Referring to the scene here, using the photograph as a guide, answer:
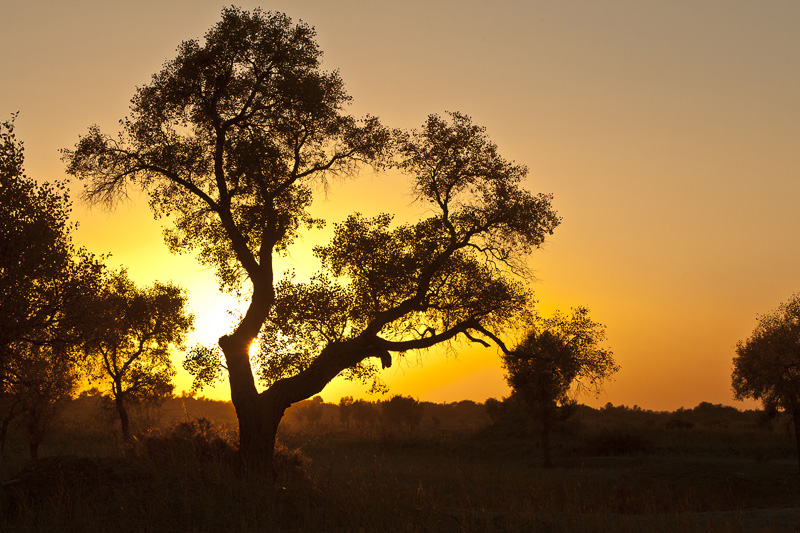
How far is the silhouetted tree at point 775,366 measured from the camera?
38594mm

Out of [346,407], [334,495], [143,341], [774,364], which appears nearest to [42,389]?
[143,341]

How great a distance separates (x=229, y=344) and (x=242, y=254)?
11.6 ft

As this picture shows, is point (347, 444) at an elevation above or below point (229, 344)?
below

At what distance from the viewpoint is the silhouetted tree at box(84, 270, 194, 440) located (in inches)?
1657

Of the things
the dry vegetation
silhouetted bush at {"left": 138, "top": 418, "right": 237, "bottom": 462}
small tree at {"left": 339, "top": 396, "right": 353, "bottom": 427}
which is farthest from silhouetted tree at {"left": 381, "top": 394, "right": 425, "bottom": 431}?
silhouetted bush at {"left": 138, "top": 418, "right": 237, "bottom": 462}

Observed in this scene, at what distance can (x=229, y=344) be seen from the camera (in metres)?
24.5

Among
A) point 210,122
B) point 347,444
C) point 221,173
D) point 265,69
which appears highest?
point 265,69

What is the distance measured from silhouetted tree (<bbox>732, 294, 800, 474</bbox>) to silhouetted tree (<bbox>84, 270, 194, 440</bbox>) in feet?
125

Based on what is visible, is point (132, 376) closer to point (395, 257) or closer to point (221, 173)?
point (221, 173)

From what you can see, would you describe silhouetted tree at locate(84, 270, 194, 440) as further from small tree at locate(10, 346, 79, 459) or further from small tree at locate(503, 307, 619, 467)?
small tree at locate(503, 307, 619, 467)

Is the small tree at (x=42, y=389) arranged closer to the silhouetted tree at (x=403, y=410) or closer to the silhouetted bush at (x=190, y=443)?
the silhouetted bush at (x=190, y=443)

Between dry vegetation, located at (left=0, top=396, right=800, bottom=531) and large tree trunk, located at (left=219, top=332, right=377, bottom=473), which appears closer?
dry vegetation, located at (left=0, top=396, right=800, bottom=531)

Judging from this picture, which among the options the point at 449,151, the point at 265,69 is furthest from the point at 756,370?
the point at 265,69

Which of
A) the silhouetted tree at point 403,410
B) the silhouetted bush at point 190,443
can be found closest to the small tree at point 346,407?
the silhouetted tree at point 403,410
